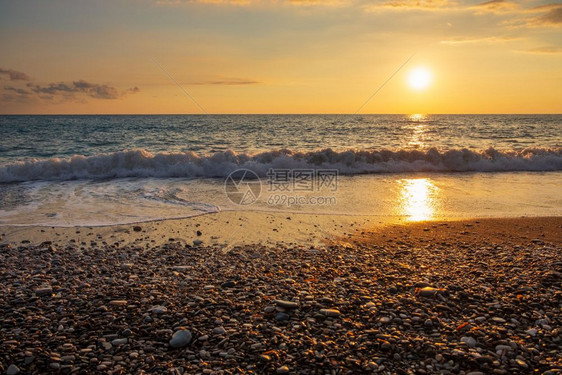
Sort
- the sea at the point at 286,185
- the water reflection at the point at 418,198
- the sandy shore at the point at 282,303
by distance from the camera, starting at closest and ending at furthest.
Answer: the sandy shore at the point at 282,303
the water reflection at the point at 418,198
the sea at the point at 286,185

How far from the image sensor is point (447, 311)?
162 inches

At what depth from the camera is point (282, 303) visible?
4.23 m

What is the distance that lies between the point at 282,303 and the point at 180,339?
3.79 feet

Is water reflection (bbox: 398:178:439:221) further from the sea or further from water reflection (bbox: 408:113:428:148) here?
water reflection (bbox: 408:113:428:148)

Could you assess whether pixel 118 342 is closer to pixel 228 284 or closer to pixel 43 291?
pixel 228 284

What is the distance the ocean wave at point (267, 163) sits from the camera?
48.9ft

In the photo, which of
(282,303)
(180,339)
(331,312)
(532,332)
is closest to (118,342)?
(180,339)

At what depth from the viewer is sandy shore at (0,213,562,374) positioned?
3.35m

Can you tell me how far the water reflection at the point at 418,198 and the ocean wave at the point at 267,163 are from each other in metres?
3.12

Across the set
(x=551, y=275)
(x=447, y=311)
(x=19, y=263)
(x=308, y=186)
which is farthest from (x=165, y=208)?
(x=551, y=275)

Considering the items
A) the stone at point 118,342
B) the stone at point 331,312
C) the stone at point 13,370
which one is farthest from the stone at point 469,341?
the stone at point 13,370

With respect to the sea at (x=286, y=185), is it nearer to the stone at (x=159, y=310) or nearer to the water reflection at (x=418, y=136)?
the stone at (x=159, y=310)

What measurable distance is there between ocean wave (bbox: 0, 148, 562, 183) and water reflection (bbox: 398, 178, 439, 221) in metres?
3.12

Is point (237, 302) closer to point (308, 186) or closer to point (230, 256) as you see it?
point (230, 256)
